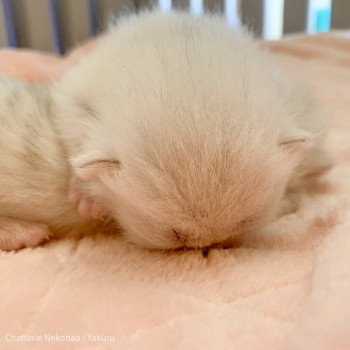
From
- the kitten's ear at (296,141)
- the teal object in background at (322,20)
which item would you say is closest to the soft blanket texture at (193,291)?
the kitten's ear at (296,141)

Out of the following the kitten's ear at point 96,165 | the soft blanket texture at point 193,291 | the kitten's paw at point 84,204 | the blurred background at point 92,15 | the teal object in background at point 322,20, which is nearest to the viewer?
the soft blanket texture at point 193,291

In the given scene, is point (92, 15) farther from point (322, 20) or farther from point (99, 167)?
point (99, 167)

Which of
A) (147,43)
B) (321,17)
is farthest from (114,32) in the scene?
(321,17)

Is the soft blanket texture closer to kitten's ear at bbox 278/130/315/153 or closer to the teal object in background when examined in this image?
kitten's ear at bbox 278/130/315/153

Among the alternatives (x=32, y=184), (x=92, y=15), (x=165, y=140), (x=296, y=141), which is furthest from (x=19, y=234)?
(x=92, y=15)

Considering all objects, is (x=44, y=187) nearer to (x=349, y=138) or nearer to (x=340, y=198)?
(x=340, y=198)

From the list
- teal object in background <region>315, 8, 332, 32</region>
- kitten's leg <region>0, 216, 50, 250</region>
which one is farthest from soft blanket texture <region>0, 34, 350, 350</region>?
teal object in background <region>315, 8, 332, 32</region>

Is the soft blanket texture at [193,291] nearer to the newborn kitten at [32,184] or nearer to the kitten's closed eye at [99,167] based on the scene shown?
the newborn kitten at [32,184]
